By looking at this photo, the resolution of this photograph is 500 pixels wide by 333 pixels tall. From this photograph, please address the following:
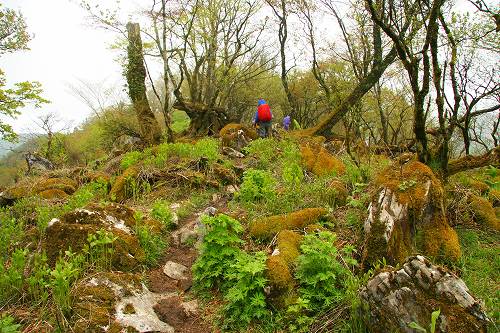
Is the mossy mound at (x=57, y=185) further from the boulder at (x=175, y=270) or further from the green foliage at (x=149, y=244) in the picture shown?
the boulder at (x=175, y=270)

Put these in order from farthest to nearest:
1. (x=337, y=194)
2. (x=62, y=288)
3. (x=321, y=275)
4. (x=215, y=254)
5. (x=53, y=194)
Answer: (x=53, y=194)
(x=337, y=194)
(x=215, y=254)
(x=321, y=275)
(x=62, y=288)

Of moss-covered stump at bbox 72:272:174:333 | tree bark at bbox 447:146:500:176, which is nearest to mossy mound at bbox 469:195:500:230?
tree bark at bbox 447:146:500:176

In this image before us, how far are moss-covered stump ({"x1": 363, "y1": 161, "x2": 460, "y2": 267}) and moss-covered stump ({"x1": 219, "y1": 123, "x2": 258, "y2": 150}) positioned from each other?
7.00m

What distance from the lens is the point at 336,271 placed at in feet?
11.9

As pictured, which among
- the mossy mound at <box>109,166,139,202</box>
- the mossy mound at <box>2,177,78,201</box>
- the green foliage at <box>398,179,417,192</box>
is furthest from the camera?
the mossy mound at <box>2,177,78,201</box>

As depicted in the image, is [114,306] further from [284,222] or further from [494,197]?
[494,197]

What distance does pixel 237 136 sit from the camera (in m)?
11.4

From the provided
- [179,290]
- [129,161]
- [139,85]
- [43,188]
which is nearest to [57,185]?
[43,188]

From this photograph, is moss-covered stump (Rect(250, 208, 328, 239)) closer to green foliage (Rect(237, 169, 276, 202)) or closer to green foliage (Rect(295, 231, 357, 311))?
green foliage (Rect(237, 169, 276, 202))

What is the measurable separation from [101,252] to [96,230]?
Answer: 0.37m

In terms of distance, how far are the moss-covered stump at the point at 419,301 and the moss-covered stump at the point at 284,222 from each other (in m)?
1.87

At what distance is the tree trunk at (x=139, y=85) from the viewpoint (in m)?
13.4

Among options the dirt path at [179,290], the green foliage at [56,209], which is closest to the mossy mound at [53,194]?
the green foliage at [56,209]

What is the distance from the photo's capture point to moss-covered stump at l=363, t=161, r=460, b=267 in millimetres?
3930
